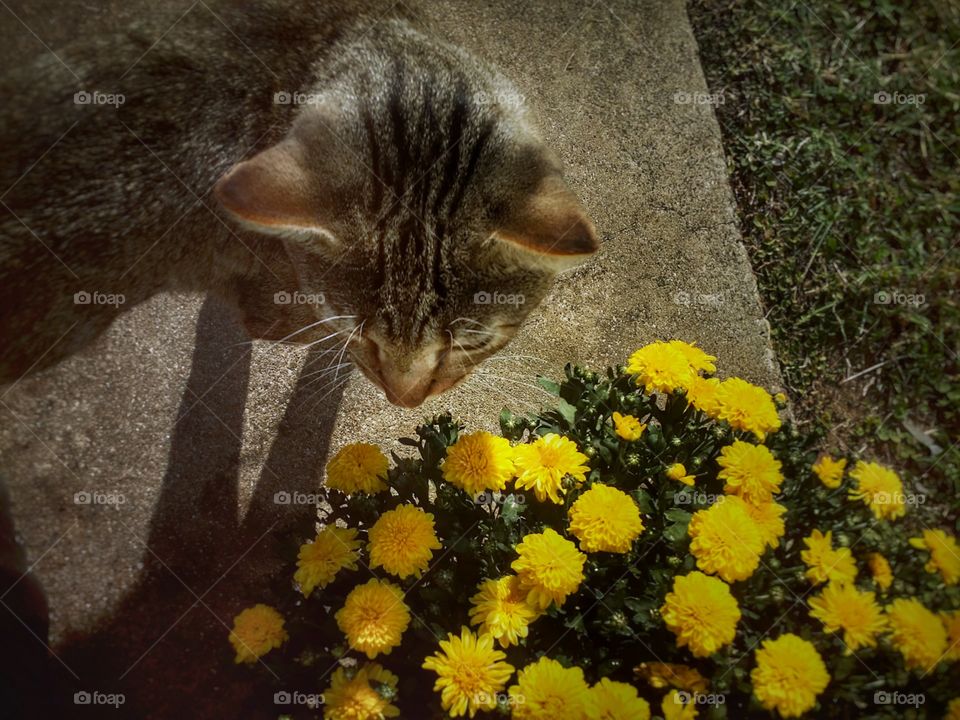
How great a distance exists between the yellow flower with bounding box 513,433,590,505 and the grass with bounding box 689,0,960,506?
0.60 meters

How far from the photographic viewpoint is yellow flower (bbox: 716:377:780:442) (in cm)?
118

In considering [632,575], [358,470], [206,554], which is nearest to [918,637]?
[632,575]

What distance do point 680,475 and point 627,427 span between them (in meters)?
0.12

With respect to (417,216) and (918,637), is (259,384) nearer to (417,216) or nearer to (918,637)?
(417,216)

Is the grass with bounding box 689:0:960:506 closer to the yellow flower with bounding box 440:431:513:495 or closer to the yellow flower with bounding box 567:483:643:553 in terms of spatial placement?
the yellow flower with bounding box 567:483:643:553

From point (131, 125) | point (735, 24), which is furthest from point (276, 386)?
point (735, 24)

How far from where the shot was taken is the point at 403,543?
111 cm

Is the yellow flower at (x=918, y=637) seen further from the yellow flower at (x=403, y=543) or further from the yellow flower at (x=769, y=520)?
the yellow flower at (x=403, y=543)

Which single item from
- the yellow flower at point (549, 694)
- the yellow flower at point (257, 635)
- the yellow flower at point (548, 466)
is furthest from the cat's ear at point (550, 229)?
the yellow flower at point (257, 635)

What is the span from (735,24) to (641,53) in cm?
32

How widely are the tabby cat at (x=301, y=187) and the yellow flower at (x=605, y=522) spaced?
0.41 meters

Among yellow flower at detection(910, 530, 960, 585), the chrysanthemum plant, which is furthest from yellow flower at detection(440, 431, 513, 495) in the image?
yellow flower at detection(910, 530, 960, 585)

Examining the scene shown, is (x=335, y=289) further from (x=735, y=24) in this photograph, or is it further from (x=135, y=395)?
(x=735, y=24)

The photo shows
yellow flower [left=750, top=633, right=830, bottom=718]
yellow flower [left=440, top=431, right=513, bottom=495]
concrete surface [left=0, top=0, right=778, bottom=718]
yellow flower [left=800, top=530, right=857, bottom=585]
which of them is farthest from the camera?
concrete surface [left=0, top=0, right=778, bottom=718]
